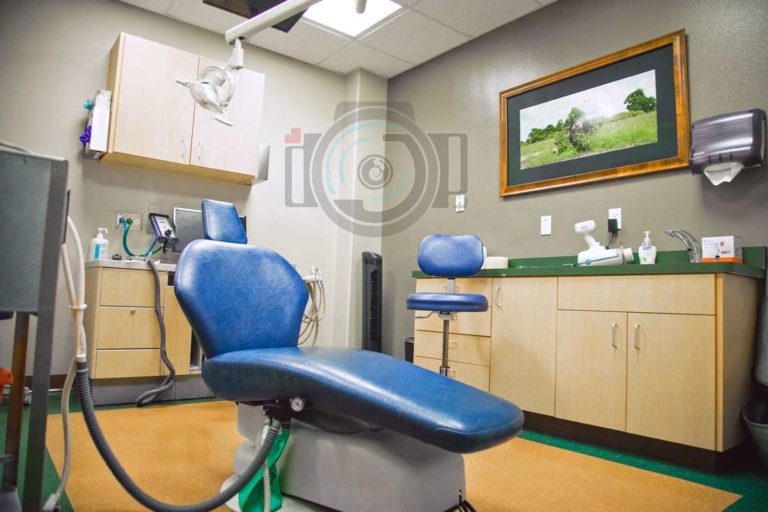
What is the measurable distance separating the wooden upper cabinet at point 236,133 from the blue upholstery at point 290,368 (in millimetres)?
2297

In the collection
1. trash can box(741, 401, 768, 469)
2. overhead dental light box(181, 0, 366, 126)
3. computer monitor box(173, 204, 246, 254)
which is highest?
overhead dental light box(181, 0, 366, 126)

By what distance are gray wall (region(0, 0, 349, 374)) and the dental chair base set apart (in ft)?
9.08

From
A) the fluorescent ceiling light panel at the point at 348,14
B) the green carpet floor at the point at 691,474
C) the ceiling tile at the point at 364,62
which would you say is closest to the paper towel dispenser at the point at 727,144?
the green carpet floor at the point at 691,474

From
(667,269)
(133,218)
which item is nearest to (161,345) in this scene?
(133,218)

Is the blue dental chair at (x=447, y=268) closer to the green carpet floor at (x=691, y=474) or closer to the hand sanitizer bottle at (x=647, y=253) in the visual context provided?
the green carpet floor at (x=691, y=474)

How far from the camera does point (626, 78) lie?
3.19m

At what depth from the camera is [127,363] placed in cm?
315

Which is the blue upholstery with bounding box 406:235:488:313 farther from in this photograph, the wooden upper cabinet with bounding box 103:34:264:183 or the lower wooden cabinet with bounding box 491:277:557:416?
the wooden upper cabinet with bounding box 103:34:264:183

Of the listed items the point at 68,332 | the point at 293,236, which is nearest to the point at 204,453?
the point at 68,332

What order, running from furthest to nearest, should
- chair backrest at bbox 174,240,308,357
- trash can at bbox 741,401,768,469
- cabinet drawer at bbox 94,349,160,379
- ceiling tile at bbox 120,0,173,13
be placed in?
ceiling tile at bbox 120,0,173,13 < cabinet drawer at bbox 94,349,160,379 < trash can at bbox 741,401,768,469 < chair backrest at bbox 174,240,308,357

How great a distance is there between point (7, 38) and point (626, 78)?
4165 millimetres

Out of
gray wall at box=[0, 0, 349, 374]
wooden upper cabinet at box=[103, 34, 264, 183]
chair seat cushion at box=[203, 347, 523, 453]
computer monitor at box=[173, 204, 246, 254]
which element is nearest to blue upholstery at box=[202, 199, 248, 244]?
chair seat cushion at box=[203, 347, 523, 453]

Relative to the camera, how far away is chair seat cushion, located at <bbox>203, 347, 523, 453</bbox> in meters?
1.10

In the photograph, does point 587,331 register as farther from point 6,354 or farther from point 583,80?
point 6,354
